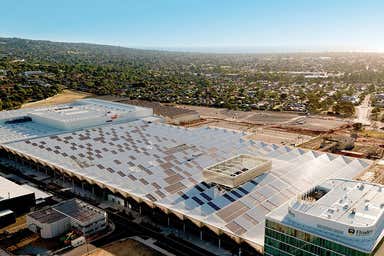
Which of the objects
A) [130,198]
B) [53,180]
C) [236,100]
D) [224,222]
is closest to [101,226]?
[130,198]

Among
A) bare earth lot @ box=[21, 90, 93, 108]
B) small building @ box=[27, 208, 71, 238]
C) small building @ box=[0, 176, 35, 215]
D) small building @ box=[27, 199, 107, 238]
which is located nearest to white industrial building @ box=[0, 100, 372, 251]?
small building @ box=[27, 199, 107, 238]

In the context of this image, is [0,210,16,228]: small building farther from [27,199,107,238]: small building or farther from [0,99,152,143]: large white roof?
[0,99,152,143]: large white roof

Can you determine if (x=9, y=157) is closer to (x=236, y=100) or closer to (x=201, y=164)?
(x=201, y=164)

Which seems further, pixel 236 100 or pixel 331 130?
pixel 236 100

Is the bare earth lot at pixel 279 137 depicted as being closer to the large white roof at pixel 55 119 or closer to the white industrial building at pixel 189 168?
the white industrial building at pixel 189 168

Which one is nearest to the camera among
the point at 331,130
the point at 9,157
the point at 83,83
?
the point at 9,157

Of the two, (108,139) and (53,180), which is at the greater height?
(108,139)

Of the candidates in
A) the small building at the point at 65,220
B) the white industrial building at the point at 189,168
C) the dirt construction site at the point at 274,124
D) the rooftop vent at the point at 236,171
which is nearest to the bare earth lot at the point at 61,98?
the dirt construction site at the point at 274,124
